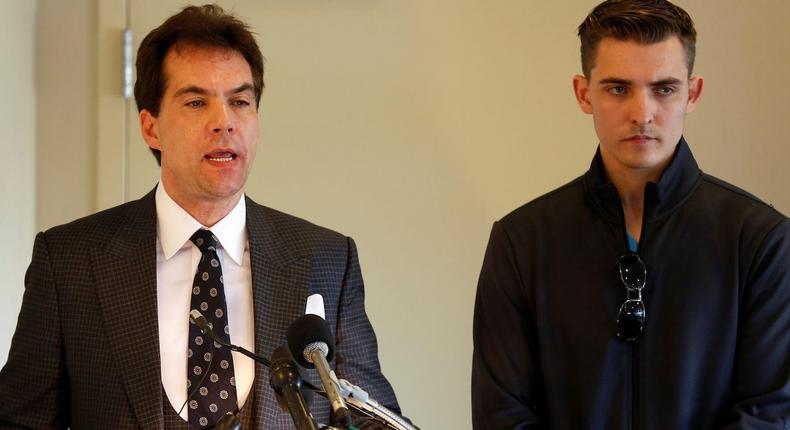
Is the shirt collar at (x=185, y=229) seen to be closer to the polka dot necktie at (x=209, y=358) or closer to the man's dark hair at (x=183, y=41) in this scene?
the polka dot necktie at (x=209, y=358)

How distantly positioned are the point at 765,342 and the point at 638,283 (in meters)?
0.25

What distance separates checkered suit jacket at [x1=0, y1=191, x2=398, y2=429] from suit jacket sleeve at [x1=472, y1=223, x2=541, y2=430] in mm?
246

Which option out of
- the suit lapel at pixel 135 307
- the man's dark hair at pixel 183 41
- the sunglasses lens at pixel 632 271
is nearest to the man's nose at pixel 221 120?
the man's dark hair at pixel 183 41

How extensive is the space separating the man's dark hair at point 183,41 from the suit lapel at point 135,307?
265mm

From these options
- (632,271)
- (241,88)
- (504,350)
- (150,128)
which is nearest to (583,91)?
(632,271)

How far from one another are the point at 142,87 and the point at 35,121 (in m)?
0.97

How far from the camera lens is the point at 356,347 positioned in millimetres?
2297

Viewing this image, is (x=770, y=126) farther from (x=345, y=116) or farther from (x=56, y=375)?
(x=56, y=375)

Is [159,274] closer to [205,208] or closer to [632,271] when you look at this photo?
[205,208]

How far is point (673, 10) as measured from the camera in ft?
7.22

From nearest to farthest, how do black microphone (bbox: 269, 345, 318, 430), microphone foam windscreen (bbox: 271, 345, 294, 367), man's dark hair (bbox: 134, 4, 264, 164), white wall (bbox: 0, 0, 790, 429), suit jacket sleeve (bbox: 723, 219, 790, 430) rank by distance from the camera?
black microphone (bbox: 269, 345, 318, 430), microphone foam windscreen (bbox: 271, 345, 294, 367), suit jacket sleeve (bbox: 723, 219, 790, 430), man's dark hair (bbox: 134, 4, 264, 164), white wall (bbox: 0, 0, 790, 429)

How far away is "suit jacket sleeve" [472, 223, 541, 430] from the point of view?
2117 mm

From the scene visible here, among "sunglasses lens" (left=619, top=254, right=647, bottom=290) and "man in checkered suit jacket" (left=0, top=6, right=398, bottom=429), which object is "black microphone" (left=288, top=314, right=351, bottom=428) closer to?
"man in checkered suit jacket" (left=0, top=6, right=398, bottom=429)

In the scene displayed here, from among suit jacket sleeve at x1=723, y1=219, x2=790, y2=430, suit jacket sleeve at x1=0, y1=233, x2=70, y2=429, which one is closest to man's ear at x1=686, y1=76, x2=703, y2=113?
suit jacket sleeve at x1=723, y1=219, x2=790, y2=430
